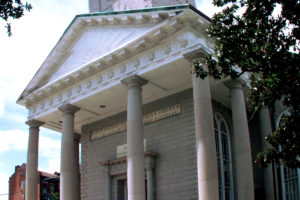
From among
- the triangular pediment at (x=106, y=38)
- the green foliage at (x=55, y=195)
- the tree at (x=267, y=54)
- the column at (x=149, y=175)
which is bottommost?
the green foliage at (x=55, y=195)

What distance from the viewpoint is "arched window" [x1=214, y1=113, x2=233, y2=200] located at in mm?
22909

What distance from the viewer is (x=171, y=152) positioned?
2319 centimetres

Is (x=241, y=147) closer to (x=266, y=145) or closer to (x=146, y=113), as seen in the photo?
(x=266, y=145)

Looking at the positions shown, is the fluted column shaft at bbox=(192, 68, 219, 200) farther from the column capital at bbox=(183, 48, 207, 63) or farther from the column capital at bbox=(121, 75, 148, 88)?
the column capital at bbox=(121, 75, 148, 88)

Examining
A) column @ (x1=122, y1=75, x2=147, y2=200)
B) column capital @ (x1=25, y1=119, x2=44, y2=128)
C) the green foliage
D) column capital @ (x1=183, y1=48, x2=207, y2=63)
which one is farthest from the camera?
the green foliage

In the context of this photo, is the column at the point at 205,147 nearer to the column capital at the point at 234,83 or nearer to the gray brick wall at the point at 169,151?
the column capital at the point at 234,83

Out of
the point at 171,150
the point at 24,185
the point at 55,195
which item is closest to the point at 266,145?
the point at 171,150

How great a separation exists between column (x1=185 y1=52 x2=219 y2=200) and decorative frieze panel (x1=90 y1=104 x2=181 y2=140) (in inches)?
221

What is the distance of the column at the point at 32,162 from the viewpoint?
25.5m

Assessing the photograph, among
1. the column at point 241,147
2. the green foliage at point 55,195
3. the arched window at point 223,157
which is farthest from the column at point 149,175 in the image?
the green foliage at point 55,195

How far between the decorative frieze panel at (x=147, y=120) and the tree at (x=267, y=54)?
1159 centimetres

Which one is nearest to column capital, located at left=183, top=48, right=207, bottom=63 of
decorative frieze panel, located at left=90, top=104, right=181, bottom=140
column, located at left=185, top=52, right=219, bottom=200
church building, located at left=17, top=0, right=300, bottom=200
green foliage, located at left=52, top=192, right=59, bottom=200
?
church building, located at left=17, top=0, right=300, bottom=200

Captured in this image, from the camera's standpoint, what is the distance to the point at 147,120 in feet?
82.6

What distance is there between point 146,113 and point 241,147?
24.2 ft
